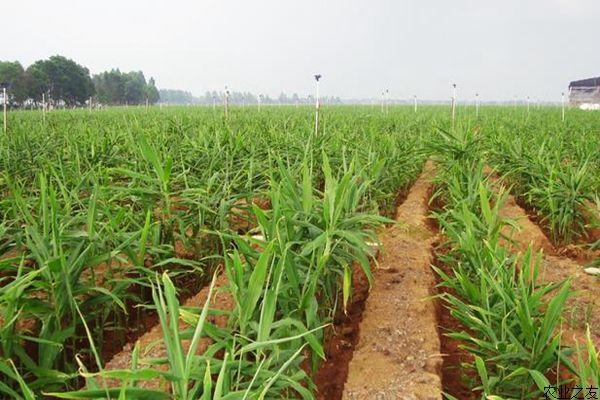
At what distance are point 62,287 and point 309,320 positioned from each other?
917 mm

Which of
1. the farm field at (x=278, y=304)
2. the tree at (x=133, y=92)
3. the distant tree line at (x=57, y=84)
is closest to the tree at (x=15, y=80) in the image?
the distant tree line at (x=57, y=84)

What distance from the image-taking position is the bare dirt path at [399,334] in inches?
77.0

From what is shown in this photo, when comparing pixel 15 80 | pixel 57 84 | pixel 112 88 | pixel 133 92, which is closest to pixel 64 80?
pixel 57 84

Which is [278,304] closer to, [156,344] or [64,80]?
[156,344]

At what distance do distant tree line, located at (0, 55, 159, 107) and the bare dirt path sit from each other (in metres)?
44.8

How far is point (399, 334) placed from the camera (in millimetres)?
2354

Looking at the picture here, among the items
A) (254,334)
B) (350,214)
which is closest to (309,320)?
(254,334)

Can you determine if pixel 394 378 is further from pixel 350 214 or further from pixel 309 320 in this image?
pixel 350 214

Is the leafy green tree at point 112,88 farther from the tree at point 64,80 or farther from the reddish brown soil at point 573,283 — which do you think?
the reddish brown soil at point 573,283

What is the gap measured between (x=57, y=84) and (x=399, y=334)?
60.8 meters

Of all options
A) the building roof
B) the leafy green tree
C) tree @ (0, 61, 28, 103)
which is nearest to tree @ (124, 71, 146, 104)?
the leafy green tree

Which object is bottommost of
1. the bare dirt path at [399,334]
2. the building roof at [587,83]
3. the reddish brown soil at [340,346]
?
the reddish brown soil at [340,346]

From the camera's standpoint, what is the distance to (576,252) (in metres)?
3.91

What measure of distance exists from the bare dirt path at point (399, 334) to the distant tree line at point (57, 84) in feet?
147
